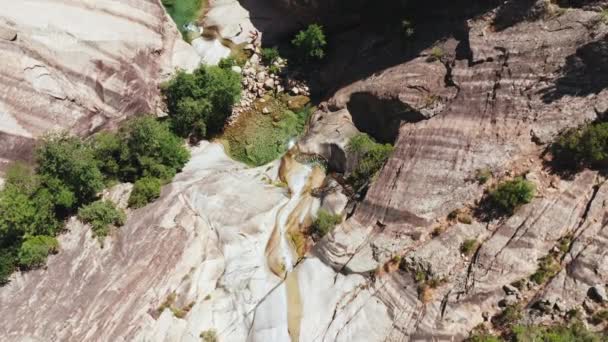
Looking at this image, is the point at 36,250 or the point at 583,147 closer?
the point at 583,147

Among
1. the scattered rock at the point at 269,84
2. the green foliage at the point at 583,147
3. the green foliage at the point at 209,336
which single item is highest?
the green foliage at the point at 583,147

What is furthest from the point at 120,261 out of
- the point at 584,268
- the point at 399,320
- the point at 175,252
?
the point at 584,268

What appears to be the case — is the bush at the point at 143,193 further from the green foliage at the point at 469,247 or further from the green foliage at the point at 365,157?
the green foliage at the point at 469,247

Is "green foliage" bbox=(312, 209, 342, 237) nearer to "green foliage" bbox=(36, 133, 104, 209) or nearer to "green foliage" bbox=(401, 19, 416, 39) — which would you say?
"green foliage" bbox=(401, 19, 416, 39)

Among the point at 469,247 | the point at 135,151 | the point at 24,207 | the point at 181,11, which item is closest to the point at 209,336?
the point at 24,207

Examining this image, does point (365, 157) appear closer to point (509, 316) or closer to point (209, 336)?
point (509, 316)

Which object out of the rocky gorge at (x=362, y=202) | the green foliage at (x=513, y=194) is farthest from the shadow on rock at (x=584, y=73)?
the green foliage at (x=513, y=194)

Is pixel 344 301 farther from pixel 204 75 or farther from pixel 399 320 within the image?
pixel 204 75
